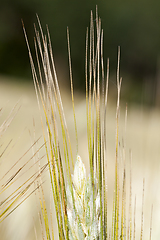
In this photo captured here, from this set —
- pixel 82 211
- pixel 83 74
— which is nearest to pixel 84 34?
pixel 83 74

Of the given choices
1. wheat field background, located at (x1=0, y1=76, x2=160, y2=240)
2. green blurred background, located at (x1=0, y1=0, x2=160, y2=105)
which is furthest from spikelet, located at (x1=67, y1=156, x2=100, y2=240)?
green blurred background, located at (x1=0, y1=0, x2=160, y2=105)

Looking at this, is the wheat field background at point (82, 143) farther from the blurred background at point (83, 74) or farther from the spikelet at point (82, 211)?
the spikelet at point (82, 211)

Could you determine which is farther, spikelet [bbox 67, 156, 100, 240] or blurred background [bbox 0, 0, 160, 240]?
blurred background [bbox 0, 0, 160, 240]

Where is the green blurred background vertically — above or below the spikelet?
above

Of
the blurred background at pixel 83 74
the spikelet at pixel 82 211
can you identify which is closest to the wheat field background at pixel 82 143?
the blurred background at pixel 83 74

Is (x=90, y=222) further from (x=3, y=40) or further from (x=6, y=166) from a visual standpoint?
(x=3, y=40)

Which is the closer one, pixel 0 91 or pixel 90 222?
pixel 90 222

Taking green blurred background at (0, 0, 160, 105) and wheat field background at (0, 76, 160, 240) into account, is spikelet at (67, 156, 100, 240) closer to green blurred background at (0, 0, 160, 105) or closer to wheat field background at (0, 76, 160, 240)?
wheat field background at (0, 76, 160, 240)

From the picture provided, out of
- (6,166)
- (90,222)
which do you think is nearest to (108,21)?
(6,166)
